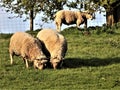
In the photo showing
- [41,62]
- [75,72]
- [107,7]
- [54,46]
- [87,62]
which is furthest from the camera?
[107,7]

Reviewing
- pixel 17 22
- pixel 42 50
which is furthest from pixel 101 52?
pixel 17 22

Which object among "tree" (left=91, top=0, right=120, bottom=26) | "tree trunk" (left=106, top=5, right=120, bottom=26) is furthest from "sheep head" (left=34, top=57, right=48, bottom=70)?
"tree trunk" (left=106, top=5, right=120, bottom=26)

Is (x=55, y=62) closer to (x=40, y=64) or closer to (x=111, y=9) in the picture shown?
(x=40, y=64)

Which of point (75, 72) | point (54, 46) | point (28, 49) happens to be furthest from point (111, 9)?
point (75, 72)

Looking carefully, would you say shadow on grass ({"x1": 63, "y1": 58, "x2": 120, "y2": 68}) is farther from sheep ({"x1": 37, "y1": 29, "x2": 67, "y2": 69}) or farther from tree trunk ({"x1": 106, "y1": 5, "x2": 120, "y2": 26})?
tree trunk ({"x1": 106, "y1": 5, "x2": 120, "y2": 26})

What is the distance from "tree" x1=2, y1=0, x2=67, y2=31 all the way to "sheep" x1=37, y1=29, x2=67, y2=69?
15.8 meters

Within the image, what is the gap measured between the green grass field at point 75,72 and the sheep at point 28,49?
29cm

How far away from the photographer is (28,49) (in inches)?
688

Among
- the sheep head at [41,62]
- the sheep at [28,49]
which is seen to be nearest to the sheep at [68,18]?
the sheep at [28,49]

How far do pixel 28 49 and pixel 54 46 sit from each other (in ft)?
3.19

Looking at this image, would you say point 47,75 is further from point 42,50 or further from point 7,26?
point 7,26

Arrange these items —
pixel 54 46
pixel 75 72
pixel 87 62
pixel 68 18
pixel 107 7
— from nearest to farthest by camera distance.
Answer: pixel 75 72 → pixel 54 46 → pixel 87 62 → pixel 68 18 → pixel 107 7

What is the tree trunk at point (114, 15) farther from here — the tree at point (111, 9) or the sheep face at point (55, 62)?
the sheep face at point (55, 62)

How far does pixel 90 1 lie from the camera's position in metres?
31.8
